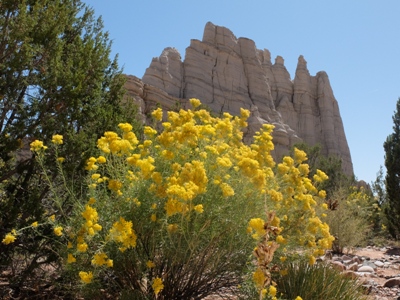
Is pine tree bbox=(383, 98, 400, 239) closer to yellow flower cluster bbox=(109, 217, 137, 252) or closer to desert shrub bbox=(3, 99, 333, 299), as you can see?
desert shrub bbox=(3, 99, 333, 299)

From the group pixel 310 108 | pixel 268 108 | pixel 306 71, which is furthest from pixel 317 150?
pixel 306 71

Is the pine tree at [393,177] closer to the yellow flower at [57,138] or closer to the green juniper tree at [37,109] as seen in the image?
the green juniper tree at [37,109]

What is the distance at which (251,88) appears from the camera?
182ft

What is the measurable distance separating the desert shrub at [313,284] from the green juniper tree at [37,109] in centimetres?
279

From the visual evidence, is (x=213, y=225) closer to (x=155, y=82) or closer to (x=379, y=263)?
(x=379, y=263)

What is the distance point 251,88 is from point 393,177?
3756 centimetres

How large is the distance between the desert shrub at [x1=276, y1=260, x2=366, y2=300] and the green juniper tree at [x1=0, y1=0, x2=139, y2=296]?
2789 mm

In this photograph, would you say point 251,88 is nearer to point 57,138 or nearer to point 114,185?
point 57,138

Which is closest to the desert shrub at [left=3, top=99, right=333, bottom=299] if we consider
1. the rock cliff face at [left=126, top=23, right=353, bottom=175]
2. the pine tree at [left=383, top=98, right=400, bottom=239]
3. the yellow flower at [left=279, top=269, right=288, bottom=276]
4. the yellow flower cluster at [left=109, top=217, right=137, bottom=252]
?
the yellow flower cluster at [left=109, top=217, right=137, bottom=252]

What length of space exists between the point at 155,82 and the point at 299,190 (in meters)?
42.5

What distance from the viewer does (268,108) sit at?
178 feet

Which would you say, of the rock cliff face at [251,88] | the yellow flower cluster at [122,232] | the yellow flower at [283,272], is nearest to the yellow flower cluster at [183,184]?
the yellow flower cluster at [122,232]

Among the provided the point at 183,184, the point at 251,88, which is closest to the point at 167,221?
the point at 183,184

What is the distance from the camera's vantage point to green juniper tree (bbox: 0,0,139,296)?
5.33 meters
